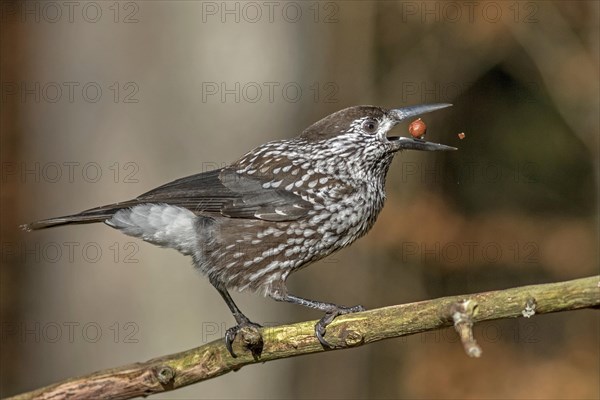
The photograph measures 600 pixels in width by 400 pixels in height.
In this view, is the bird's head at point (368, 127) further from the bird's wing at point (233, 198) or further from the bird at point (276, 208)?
the bird's wing at point (233, 198)

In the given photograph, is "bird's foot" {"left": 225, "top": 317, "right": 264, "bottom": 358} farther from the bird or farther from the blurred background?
the blurred background

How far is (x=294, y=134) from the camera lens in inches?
298

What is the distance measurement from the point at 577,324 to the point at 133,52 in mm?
6014

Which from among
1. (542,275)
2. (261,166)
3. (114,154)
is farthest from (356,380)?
(261,166)

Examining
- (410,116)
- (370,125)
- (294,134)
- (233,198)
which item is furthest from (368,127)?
(294,134)

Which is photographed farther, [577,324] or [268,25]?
[577,324]

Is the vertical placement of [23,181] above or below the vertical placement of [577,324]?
above

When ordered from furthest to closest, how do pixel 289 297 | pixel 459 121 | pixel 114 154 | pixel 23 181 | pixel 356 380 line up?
pixel 459 121 < pixel 356 380 < pixel 23 181 < pixel 114 154 < pixel 289 297

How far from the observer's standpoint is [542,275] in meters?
10.1

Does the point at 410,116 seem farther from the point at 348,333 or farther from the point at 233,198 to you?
the point at 348,333

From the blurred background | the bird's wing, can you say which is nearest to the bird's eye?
the bird's wing

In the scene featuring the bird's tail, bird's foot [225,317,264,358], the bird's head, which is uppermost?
the bird's head

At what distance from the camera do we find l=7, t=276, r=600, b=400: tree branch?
3.21 m

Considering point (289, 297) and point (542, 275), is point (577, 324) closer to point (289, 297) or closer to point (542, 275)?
point (542, 275)
